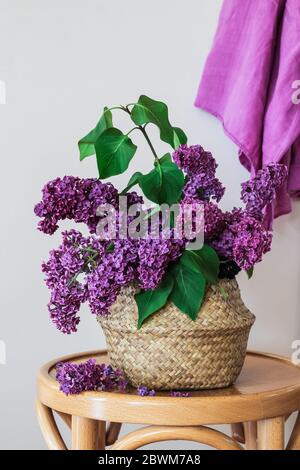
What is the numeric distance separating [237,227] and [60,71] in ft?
1.97

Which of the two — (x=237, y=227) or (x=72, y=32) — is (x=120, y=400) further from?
(x=72, y=32)

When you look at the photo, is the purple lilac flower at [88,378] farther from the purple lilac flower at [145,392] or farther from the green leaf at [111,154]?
the green leaf at [111,154]

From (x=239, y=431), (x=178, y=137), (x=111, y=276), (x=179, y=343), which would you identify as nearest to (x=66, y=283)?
(x=111, y=276)

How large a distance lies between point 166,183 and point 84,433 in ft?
1.17

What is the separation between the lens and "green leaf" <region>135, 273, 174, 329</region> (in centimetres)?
87

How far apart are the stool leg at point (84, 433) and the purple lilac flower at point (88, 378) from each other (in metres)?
0.04


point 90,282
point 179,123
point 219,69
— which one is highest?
point 219,69

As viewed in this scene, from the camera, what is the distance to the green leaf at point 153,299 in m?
0.87

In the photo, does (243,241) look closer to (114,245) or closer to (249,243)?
(249,243)

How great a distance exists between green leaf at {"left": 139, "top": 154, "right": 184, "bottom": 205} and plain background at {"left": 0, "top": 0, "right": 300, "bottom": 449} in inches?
16.5

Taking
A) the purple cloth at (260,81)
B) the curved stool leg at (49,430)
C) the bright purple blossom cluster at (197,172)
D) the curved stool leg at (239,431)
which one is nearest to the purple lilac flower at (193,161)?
the bright purple blossom cluster at (197,172)

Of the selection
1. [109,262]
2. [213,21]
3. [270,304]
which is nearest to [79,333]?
[270,304]

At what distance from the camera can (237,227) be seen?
888 millimetres

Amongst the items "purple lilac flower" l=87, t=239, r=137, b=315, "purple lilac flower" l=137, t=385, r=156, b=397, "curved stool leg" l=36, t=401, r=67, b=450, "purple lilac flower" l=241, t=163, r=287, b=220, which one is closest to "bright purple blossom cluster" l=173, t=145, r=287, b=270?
"purple lilac flower" l=241, t=163, r=287, b=220
